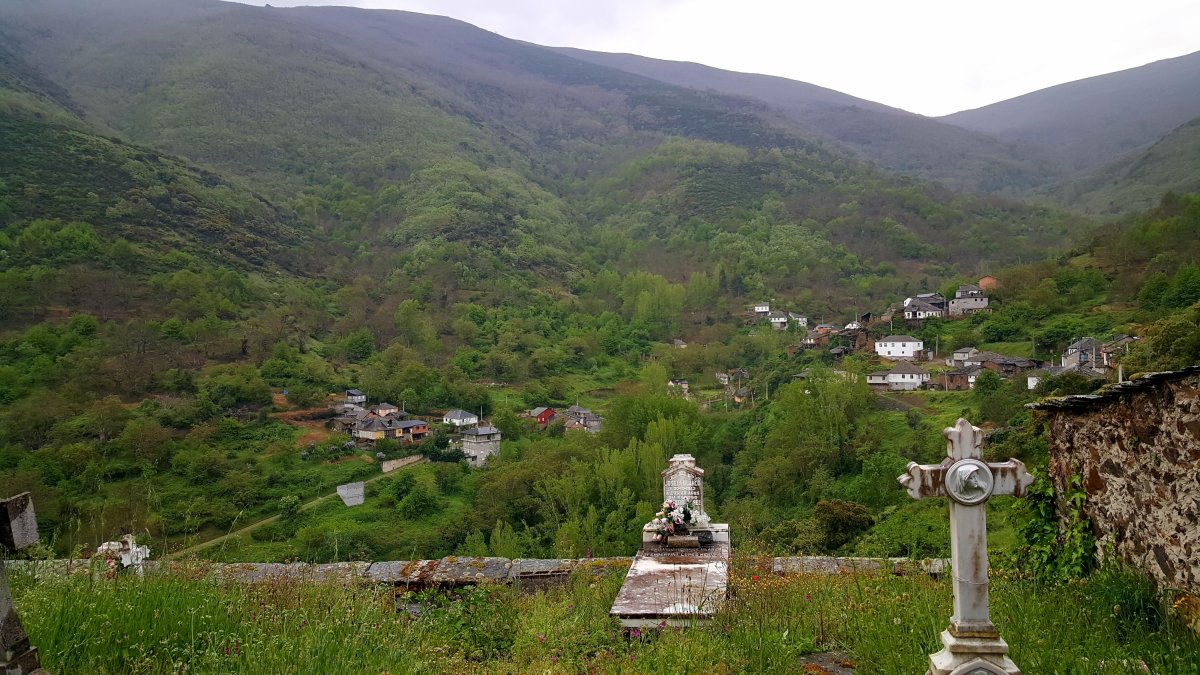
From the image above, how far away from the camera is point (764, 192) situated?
389 feet

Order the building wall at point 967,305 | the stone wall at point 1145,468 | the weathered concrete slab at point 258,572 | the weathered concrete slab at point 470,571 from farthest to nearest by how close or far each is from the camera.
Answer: the building wall at point 967,305, the weathered concrete slab at point 470,571, the weathered concrete slab at point 258,572, the stone wall at point 1145,468

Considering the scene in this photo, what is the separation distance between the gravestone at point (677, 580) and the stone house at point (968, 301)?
2169 inches

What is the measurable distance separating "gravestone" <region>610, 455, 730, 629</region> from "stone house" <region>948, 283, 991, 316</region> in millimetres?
55103

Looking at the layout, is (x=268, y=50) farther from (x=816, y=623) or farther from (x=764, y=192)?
(x=816, y=623)

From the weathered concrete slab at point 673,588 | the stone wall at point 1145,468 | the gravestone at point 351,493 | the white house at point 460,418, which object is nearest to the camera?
the stone wall at point 1145,468

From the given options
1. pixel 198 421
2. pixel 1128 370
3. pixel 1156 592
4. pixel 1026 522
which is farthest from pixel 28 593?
pixel 198 421

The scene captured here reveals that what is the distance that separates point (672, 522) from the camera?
7.11 meters

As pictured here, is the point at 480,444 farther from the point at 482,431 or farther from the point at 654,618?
the point at 654,618

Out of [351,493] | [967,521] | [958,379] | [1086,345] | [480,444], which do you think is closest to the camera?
[967,521]

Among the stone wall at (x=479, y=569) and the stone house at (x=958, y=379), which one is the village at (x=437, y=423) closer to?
the stone house at (x=958, y=379)

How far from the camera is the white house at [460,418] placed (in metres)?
43.3

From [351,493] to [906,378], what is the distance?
34.1m

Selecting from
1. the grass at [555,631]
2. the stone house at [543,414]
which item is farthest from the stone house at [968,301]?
the grass at [555,631]

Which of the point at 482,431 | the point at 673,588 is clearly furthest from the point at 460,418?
the point at 673,588
